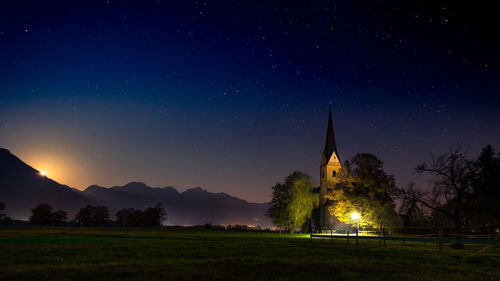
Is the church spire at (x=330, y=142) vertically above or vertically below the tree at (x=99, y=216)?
above

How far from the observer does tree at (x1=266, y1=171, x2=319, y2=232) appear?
70.7 meters

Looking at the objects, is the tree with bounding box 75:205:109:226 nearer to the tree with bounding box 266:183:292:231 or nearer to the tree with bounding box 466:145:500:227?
the tree with bounding box 266:183:292:231

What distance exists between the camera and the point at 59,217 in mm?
106812

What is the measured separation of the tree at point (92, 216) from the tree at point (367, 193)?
9858cm

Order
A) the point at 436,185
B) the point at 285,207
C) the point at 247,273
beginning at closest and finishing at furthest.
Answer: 1. the point at 247,273
2. the point at 436,185
3. the point at 285,207

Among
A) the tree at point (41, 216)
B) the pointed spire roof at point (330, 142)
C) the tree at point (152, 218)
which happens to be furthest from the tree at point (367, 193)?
the tree at point (41, 216)

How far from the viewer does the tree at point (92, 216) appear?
123 meters

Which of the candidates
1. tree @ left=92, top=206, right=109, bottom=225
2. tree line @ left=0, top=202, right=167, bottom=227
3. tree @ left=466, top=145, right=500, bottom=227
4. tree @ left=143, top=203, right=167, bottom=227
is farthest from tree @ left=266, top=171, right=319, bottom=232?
tree @ left=92, top=206, right=109, bottom=225

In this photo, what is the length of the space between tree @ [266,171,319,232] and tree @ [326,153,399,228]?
14914mm

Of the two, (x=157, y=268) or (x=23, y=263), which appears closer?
(x=157, y=268)

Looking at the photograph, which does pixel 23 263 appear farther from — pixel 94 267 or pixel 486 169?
pixel 486 169

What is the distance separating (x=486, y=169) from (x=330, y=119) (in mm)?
66669

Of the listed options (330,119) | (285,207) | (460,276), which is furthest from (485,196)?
(330,119)

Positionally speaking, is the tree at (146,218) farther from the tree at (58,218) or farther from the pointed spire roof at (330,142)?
the pointed spire roof at (330,142)
